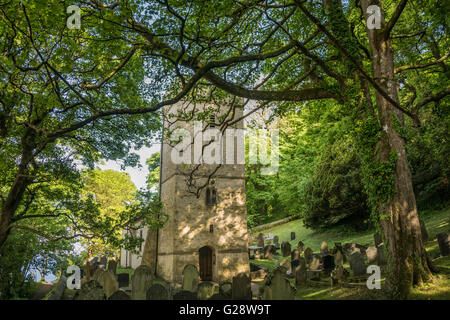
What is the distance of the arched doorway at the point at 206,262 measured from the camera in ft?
55.1

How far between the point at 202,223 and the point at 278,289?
11172 millimetres

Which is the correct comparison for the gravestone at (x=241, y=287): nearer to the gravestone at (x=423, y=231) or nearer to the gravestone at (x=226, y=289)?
the gravestone at (x=226, y=289)

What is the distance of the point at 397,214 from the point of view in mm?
6316

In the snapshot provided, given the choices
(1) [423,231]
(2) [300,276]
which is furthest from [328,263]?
(1) [423,231]

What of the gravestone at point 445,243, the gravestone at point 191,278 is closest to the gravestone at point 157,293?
the gravestone at point 191,278

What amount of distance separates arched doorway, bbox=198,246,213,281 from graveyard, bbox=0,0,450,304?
9 cm

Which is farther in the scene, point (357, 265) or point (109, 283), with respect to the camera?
point (357, 265)

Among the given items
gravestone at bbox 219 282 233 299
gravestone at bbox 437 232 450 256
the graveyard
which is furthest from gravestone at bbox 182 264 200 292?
gravestone at bbox 437 232 450 256

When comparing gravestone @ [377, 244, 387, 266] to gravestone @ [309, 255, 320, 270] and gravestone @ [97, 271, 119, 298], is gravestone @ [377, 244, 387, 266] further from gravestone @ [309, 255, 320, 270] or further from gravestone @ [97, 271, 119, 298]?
gravestone @ [97, 271, 119, 298]

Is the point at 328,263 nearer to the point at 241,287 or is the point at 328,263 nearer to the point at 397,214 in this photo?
the point at 241,287

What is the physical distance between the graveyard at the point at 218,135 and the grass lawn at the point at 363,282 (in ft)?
0.23

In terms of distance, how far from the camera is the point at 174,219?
16.4 metres

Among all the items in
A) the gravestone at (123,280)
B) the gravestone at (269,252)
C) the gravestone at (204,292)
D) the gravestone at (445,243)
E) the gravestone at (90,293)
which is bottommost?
the gravestone at (123,280)

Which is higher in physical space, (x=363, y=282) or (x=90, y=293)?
(x=90, y=293)
